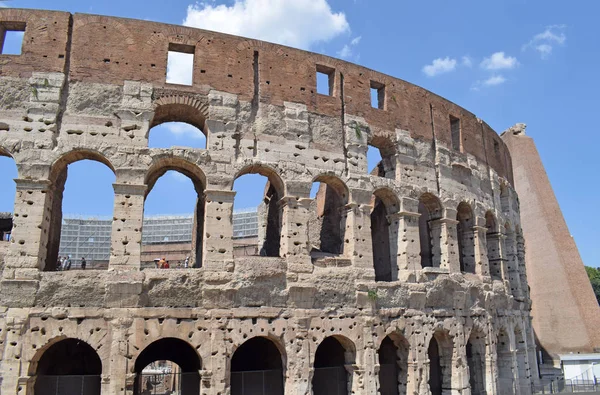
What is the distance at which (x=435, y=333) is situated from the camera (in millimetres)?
15164

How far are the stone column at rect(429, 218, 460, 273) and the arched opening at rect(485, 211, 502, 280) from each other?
313 centimetres

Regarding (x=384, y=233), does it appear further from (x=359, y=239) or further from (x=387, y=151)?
(x=359, y=239)

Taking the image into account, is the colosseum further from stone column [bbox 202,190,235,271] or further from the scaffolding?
the scaffolding

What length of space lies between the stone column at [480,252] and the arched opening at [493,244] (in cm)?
135

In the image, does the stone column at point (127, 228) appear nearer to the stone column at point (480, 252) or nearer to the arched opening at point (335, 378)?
the arched opening at point (335, 378)

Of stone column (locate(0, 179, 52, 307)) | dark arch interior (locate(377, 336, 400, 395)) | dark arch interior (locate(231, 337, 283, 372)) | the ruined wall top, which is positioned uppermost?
the ruined wall top

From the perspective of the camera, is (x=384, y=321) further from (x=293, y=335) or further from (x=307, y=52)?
(x=307, y=52)

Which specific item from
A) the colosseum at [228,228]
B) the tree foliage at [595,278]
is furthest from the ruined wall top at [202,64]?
the tree foliage at [595,278]

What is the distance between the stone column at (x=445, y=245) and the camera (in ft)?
51.2

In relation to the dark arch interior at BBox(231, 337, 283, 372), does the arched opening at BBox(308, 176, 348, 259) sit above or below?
above

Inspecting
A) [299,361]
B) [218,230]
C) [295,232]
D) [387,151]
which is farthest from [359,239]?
[218,230]

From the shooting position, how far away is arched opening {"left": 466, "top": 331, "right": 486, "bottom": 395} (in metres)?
16.1

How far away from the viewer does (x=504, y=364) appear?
57.5 ft

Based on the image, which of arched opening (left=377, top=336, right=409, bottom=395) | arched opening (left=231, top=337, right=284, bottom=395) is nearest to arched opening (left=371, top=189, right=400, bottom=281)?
arched opening (left=377, top=336, right=409, bottom=395)
